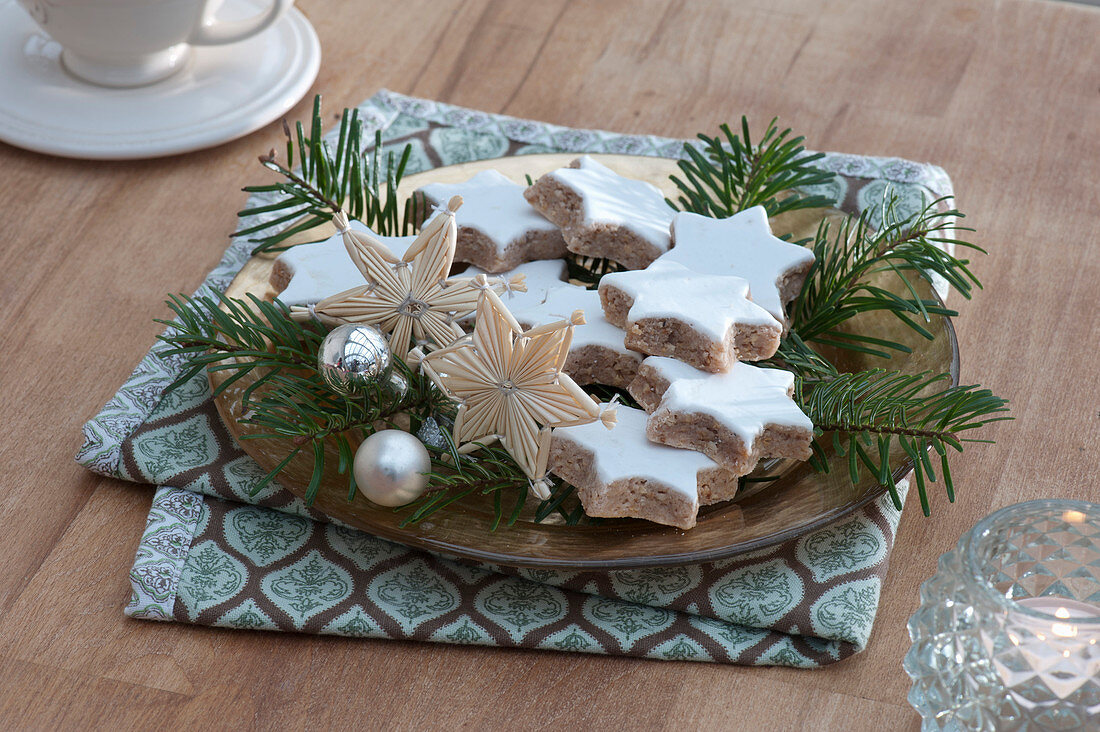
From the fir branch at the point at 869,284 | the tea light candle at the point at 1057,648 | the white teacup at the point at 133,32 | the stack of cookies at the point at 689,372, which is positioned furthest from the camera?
the white teacup at the point at 133,32

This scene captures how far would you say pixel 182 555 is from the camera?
1.81 feet

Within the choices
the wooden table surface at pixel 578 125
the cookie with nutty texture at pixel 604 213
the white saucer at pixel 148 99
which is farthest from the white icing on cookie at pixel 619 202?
the white saucer at pixel 148 99

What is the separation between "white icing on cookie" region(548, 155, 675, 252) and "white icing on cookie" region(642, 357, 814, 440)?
0.33 feet

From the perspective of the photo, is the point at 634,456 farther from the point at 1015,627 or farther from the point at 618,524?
the point at 1015,627

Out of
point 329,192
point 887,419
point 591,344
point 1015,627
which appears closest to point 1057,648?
point 1015,627

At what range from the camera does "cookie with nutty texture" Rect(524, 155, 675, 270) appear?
24.2 inches

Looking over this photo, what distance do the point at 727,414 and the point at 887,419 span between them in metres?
0.09

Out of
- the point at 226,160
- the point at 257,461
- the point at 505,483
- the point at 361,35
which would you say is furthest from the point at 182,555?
the point at 361,35

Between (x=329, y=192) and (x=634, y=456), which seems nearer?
(x=634, y=456)

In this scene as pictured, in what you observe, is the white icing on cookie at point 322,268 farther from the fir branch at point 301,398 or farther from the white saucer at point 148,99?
the white saucer at point 148,99

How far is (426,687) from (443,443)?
0.14 m

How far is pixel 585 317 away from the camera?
22.5 inches

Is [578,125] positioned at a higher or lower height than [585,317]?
lower

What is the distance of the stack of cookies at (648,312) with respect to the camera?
51 cm
